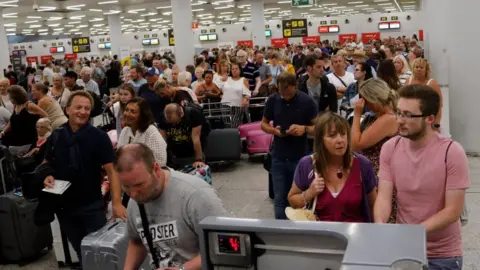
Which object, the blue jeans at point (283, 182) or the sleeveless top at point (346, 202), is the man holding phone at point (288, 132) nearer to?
the blue jeans at point (283, 182)

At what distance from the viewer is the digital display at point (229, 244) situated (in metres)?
1.60

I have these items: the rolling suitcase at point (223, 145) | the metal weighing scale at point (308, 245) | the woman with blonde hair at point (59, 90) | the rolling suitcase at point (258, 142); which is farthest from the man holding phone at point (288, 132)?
the woman with blonde hair at point (59, 90)

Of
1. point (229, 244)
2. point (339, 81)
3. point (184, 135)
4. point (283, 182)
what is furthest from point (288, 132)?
point (229, 244)

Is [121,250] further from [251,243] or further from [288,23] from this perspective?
[288,23]

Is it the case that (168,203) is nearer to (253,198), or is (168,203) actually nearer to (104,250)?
(104,250)

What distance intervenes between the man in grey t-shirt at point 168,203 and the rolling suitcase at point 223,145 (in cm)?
624

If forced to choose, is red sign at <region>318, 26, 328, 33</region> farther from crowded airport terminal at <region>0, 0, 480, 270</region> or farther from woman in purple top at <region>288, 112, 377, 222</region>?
woman in purple top at <region>288, 112, 377, 222</region>

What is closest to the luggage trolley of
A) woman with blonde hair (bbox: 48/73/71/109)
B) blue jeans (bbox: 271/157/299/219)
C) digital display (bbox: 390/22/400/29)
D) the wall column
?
woman with blonde hair (bbox: 48/73/71/109)

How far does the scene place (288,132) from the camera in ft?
16.8

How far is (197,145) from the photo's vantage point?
671cm

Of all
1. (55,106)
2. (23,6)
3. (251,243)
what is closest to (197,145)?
(55,106)

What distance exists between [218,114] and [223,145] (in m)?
1.05

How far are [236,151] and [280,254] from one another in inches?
A: 294

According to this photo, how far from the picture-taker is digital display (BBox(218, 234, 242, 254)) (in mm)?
1596
